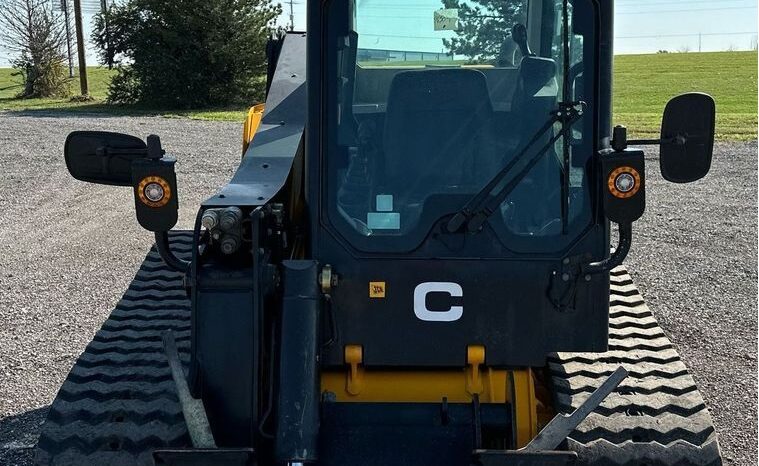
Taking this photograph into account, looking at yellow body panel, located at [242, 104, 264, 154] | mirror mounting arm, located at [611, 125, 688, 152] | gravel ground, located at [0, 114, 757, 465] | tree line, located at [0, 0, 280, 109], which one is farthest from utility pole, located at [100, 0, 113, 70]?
mirror mounting arm, located at [611, 125, 688, 152]

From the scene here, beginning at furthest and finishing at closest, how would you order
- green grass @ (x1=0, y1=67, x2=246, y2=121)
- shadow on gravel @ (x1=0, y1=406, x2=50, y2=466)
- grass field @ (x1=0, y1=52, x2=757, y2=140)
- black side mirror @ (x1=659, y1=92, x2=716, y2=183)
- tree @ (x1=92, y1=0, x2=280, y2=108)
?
tree @ (x1=92, y1=0, x2=280, y2=108)
green grass @ (x1=0, y1=67, x2=246, y2=121)
grass field @ (x1=0, y1=52, x2=757, y2=140)
shadow on gravel @ (x1=0, y1=406, x2=50, y2=466)
black side mirror @ (x1=659, y1=92, x2=716, y2=183)

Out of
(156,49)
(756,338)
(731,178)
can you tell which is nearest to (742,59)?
(156,49)

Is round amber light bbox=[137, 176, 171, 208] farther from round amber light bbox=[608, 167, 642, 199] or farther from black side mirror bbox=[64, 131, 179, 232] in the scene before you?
round amber light bbox=[608, 167, 642, 199]

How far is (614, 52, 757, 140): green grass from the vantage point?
2383 centimetres

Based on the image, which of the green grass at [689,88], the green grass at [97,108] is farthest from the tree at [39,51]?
the green grass at [689,88]

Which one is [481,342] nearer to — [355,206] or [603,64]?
[355,206]

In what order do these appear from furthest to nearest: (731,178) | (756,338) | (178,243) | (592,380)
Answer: (731,178) < (756,338) < (178,243) < (592,380)

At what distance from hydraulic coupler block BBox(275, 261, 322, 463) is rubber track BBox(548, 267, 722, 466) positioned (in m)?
0.99

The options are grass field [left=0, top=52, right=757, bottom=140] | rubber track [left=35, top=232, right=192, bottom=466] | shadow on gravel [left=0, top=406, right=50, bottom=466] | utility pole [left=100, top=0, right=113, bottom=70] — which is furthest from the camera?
utility pole [left=100, top=0, right=113, bottom=70]

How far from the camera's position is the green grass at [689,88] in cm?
2383

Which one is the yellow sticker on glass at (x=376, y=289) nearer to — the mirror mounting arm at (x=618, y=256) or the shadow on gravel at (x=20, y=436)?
the mirror mounting arm at (x=618, y=256)

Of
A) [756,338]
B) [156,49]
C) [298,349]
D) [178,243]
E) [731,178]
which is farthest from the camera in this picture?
[156,49]

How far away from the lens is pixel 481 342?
12.2 feet

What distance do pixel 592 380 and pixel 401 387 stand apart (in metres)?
0.79
